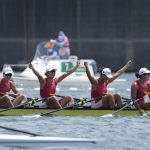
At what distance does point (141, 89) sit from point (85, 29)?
25418 mm

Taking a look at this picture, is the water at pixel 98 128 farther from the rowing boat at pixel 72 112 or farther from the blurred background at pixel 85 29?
the blurred background at pixel 85 29

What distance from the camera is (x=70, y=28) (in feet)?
154

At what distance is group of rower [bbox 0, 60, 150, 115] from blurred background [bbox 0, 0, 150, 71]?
24.4 meters

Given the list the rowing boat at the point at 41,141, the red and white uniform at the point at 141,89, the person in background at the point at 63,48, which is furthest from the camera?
the person in background at the point at 63,48

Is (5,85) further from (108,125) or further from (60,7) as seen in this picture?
(60,7)

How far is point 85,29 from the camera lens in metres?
47.0

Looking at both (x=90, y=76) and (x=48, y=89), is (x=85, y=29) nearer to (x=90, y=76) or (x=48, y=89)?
(x=48, y=89)

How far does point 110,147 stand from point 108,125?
354cm

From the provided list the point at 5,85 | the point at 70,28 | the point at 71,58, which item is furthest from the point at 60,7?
the point at 5,85

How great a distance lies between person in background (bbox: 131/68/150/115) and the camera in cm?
2164

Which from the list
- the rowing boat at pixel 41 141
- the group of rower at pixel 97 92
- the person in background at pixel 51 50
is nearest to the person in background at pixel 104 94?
the group of rower at pixel 97 92

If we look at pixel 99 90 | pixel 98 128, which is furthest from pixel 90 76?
pixel 98 128

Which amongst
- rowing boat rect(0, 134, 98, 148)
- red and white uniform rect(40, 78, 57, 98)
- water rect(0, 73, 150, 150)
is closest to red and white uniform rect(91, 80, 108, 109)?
water rect(0, 73, 150, 150)

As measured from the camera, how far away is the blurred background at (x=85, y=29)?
153 ft
